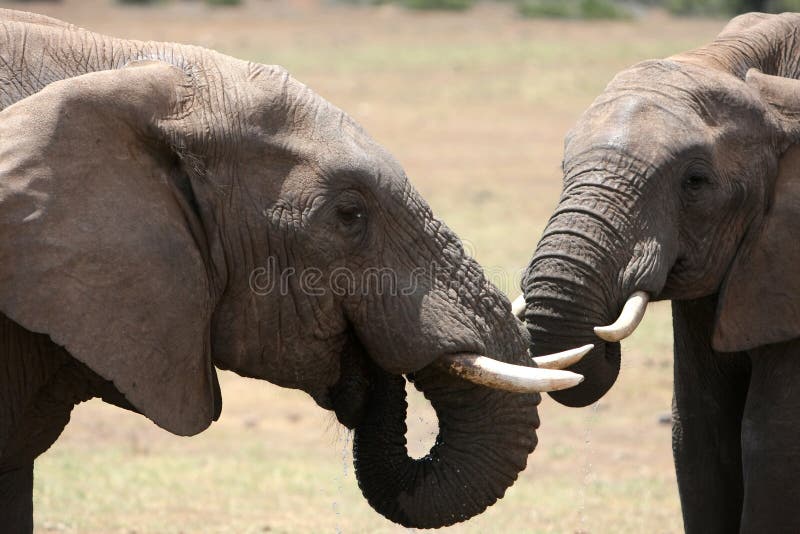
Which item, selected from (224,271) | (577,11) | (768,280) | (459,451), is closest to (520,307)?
(768,280)

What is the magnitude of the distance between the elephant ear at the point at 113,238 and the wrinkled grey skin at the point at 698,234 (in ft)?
5.29

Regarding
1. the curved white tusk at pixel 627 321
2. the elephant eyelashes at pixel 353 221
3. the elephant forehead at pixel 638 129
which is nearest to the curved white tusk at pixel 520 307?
Answer: the curved white tusk at pixel 627 321

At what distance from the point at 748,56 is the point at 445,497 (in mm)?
2381

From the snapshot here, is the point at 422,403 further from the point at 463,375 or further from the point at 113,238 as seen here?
the point at 113,238

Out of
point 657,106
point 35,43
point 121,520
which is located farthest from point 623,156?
point 121,520

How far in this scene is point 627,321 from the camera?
214 inches

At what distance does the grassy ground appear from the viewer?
763 centimetres

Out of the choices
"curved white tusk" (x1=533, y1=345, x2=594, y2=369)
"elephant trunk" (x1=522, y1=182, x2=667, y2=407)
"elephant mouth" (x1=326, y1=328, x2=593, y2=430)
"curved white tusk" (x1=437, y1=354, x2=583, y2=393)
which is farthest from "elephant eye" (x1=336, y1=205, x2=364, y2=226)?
"elephant trunk" (x1=522, y1=182, x2=667, y2=407)

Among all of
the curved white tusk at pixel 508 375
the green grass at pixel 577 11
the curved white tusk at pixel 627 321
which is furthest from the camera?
the green grass at pixel 577 11

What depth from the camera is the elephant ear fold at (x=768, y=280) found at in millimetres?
5746

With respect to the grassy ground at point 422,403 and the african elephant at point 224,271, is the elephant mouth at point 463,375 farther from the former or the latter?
the grassy ground at point 422,403

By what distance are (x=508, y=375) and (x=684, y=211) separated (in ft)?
4.97

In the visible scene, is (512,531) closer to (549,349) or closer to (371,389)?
(549,349)

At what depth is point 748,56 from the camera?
20.0 feet
